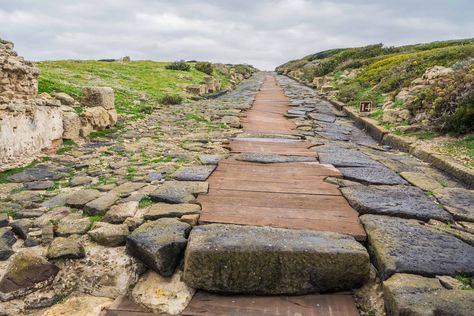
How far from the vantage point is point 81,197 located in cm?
371

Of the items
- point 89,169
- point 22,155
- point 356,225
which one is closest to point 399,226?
point 356,225

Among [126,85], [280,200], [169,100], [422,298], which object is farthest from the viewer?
[126,85]

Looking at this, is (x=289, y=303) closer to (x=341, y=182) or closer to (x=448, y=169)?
(x=341, y=182)

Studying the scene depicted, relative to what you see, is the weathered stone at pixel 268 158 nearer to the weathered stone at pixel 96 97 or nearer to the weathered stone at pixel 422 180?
the weathered stone at pixel 422 180

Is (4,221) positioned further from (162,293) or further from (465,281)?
(465,281)

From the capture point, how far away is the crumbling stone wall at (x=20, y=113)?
15.6 feet

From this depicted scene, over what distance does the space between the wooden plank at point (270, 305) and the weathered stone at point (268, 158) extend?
2.92 m

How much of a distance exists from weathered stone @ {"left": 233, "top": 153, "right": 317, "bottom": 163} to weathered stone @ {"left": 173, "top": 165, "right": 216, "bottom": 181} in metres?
0.68

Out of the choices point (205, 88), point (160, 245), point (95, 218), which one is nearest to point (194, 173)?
point (95, 218)

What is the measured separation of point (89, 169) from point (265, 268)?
315 cm

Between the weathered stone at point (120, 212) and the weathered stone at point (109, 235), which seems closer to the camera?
the weathered stone at point (109, 235)

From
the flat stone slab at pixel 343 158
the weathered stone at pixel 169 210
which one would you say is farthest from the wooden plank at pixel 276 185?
the flat stone slab at pixel 343 158

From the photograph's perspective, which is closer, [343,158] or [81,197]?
[81,197]

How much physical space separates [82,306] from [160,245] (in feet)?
1.95
